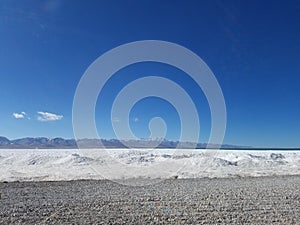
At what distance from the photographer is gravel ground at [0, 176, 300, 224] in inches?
347

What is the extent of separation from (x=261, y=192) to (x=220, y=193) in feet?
5.99

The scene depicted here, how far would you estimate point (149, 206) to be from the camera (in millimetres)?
10383

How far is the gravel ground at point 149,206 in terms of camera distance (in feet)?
28.9

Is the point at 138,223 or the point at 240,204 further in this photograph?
the point at 240,204

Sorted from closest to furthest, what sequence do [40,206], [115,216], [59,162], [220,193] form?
1. [115,216]
2. [40,206]
3. [220,193]
4. [59,162]

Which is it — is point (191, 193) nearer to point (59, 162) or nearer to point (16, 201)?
point (16, 201)

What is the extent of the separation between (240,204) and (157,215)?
3.13m

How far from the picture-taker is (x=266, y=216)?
364 inches

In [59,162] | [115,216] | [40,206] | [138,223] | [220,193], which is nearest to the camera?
[138,223]

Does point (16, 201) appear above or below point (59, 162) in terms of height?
below

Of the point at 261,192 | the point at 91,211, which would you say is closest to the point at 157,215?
the point at 91,211

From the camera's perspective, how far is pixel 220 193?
13023 millimetres

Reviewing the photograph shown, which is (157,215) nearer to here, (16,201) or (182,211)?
(182,211)

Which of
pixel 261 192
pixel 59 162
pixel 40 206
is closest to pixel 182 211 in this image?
pixel 40 206
